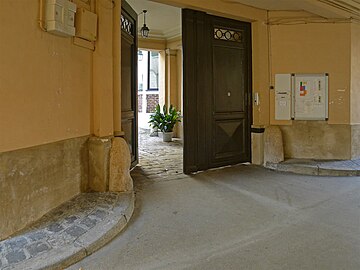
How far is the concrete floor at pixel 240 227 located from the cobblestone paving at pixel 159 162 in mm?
320

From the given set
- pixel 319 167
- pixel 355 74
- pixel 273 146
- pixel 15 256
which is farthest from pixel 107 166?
pixel 355 74

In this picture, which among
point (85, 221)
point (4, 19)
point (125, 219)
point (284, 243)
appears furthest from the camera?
point (125, 219)

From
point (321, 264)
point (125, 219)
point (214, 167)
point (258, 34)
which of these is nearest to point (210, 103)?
point (214, 167)

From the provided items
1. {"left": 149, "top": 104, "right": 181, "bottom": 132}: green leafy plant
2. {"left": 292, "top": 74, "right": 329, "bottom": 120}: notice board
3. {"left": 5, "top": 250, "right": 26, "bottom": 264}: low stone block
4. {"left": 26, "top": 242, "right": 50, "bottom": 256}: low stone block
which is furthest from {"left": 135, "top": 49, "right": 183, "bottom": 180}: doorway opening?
{"left": 5, "top": 250, "right": 26, "bottom": 264}: low stone block

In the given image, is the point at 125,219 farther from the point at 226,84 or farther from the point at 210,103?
the point at 226,84

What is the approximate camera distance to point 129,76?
510 cm

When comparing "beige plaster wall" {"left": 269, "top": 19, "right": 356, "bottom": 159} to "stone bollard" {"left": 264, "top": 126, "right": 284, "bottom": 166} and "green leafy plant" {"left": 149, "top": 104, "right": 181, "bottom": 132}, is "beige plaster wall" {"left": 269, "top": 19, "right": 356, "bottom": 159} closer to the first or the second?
"stone bollard" {"left": 264, "top": 126, "right": 284, "bottom": 166}

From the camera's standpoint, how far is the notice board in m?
5.50

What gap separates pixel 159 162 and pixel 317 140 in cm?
256

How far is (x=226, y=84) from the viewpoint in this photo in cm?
539

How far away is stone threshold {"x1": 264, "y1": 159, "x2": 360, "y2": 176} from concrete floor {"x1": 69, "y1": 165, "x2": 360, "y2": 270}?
0.28 metres

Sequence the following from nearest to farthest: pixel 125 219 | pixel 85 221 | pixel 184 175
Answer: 1. pixel 85 221
2. pixel 125 219
3. pixel 184 175

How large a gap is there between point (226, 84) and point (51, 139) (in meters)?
3.07

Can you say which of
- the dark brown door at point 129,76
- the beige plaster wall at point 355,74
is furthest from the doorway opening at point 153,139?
the beige plaster wall at point 355,74
